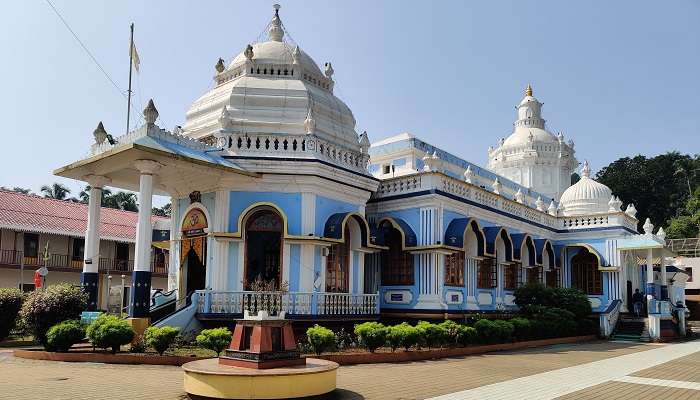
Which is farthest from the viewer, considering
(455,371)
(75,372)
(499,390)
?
(455,371)

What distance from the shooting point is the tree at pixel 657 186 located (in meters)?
61.2

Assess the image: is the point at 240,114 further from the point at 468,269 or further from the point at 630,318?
the point at 630,318

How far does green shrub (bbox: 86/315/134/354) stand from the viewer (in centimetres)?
1228

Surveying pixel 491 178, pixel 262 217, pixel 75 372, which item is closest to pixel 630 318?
pixel 491 178

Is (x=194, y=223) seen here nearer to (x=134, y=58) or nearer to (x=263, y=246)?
(x=263, y=246)

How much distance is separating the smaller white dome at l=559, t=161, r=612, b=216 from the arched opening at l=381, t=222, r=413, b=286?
1193 centimetres

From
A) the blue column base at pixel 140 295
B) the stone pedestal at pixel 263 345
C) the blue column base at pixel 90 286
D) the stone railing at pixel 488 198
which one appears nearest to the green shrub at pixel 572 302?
the stone railing at pixel 488 198

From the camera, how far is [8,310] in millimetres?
15680

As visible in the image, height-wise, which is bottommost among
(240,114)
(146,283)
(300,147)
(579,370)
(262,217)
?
(579,370)

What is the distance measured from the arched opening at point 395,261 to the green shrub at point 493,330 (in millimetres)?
2720

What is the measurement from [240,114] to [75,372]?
8.66 m

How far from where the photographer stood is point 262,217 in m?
16.4

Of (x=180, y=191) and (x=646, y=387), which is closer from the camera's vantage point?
(x=646, y=387)

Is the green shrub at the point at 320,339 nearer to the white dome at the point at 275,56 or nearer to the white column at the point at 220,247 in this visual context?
the white column at the point at 220,247
